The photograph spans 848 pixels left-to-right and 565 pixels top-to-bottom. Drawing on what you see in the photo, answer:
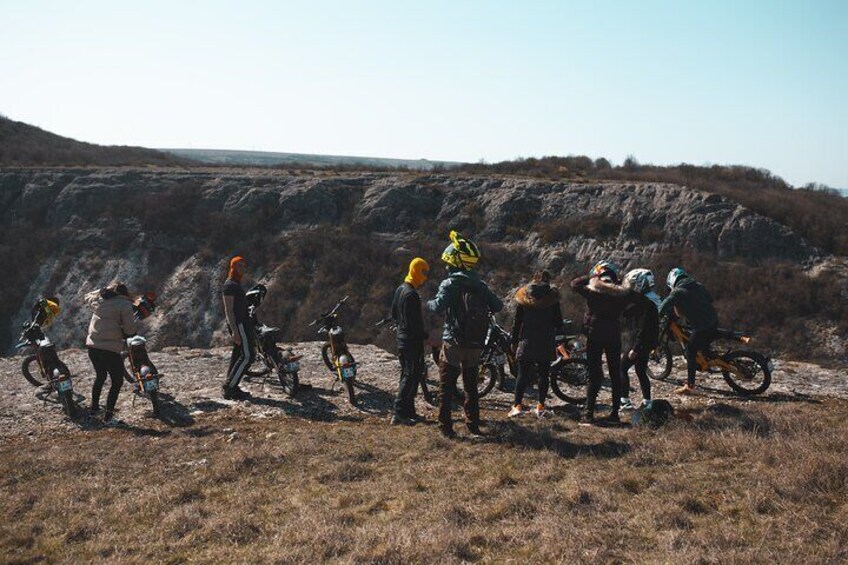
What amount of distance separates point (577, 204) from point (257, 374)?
25.8 metres

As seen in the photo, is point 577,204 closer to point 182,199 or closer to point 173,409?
point 182,199

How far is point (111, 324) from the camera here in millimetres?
9734

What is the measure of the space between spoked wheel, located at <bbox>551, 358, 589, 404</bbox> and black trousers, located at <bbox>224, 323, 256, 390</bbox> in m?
5.29

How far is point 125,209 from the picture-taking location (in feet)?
127

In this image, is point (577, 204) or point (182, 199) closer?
point (577, 204)

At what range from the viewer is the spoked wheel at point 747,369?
34.7 feet

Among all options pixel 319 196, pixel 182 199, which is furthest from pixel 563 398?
pixel 182 199

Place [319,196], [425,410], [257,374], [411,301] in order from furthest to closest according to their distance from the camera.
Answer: [319,196], [257,374], [425,410], [411,301]

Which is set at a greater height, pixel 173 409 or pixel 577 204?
pixel 577 204

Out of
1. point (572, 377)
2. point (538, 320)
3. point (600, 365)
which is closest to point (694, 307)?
point (572, 377)

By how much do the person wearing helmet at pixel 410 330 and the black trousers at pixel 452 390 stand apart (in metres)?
0.73

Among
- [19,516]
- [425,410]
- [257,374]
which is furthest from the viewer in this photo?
[257,374]

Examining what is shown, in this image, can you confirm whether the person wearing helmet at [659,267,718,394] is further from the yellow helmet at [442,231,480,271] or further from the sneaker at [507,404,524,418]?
the yellow helmet at [442,231,480,271]

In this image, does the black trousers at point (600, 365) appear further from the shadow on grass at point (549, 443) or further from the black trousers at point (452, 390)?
the black trousers at point (452, 390)
